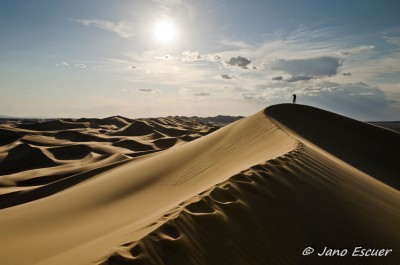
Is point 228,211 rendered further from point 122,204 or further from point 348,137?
point 348,137

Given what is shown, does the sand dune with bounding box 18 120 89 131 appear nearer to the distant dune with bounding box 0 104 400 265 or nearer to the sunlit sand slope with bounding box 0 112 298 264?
the distant dune with bounding box 0 104 400 265

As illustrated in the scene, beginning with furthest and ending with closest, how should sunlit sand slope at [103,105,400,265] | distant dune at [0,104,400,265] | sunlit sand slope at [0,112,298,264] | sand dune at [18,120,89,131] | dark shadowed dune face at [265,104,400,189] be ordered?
1. sand dune at [18,120,89,131]
2. dark shadowed dune face at [265,104,400,189]
3. sunlit sand slope at [0,112,298,264]
4. distant dune at [0,104,400,265]
5. sunlit sand slope at [103,105,400,265]

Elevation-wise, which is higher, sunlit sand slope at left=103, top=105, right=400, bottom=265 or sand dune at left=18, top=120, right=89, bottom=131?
sunlit sand slope at left=103, top=105, right=400, bottom=265

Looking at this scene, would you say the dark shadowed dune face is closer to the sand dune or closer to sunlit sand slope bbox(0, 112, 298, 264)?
sunlit sand slope bbox(0, 112, 298, 264)

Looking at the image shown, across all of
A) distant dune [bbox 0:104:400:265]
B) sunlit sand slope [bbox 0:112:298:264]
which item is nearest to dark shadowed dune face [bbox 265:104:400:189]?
distant dune [bbox 0:104:400:265]

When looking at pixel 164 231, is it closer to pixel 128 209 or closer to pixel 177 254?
pixel 177 254

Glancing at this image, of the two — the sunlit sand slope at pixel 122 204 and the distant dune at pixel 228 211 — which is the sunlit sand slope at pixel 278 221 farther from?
the sunlit sand slope at pixel 122 204

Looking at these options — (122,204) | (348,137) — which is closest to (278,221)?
(122,204)

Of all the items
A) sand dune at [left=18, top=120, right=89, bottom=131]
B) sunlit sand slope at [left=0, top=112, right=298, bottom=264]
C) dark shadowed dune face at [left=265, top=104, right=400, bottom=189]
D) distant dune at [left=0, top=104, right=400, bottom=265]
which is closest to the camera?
distant dune at [left=0, top=104, right=400, bottom=265]

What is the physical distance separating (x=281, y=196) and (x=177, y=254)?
2.41 m

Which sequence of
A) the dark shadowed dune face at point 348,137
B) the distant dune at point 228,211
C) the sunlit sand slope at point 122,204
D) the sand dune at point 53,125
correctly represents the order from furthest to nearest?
the sand dune at point 53,125 < the dark shadowed dune face at point 348,137 < the sunlit sand slope at point 122,204 < the distant dune at point 228,211

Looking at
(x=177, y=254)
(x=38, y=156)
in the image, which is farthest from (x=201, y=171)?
(x=38, y=156)

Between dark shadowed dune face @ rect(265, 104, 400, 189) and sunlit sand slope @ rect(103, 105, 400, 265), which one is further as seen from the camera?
dark shadowed dune face @ rect(265, 104, 400, 189)

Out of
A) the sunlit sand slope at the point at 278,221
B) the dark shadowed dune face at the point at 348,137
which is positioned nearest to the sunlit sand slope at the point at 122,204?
the sunlit sand slope at the point at 278,221
